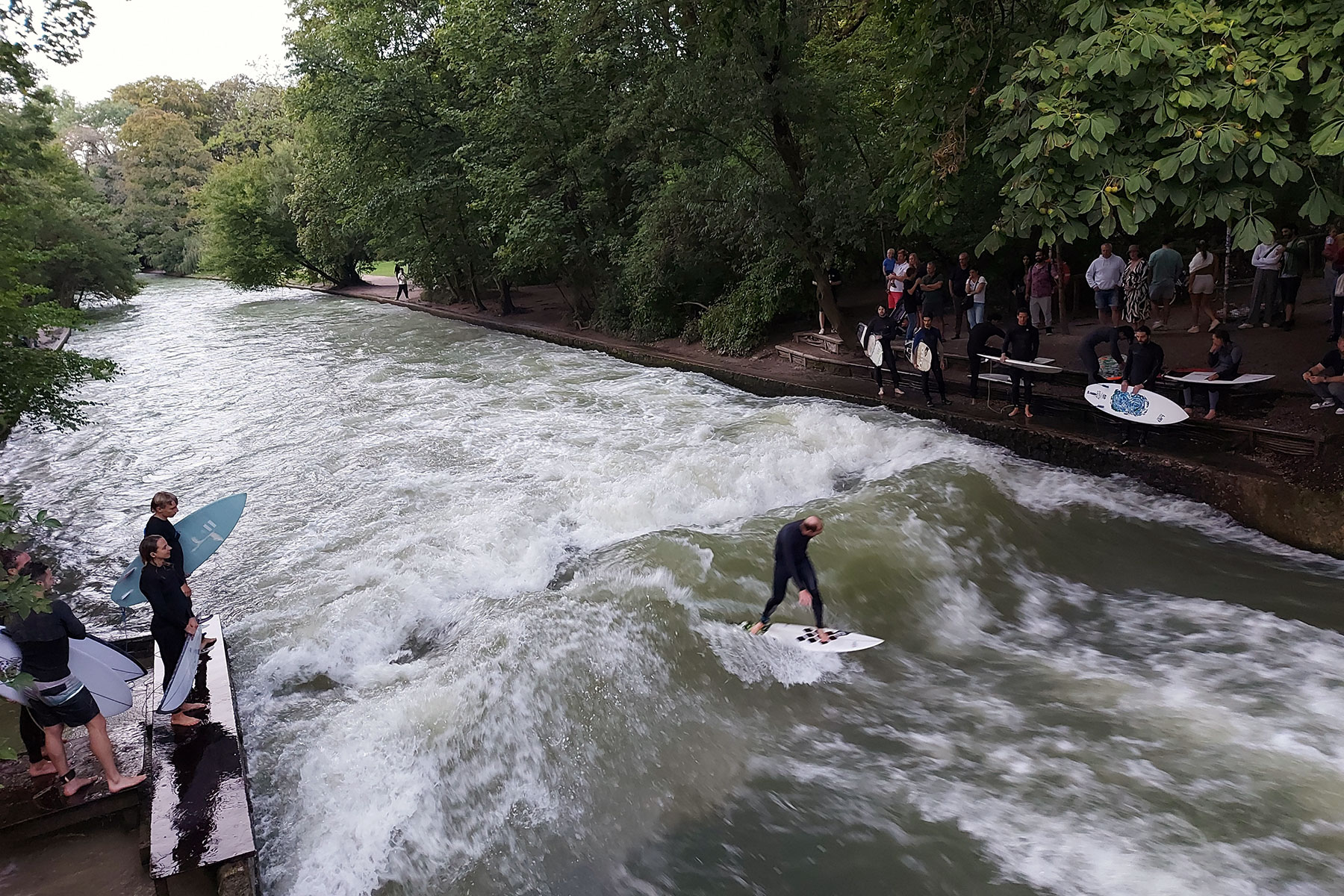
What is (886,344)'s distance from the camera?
1291 cm

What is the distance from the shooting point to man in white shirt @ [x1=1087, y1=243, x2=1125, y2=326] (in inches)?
480

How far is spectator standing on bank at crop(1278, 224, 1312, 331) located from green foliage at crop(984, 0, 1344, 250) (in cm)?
372

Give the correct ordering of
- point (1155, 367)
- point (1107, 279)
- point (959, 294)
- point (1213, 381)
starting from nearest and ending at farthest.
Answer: point (1213, 381) → point (1155, 367) → point (1107, 279) → point (959, 294)

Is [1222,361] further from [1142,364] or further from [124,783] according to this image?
[124,783]

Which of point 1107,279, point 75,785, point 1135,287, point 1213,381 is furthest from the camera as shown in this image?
point 1135,287

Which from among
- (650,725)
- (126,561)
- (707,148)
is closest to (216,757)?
(650,725)

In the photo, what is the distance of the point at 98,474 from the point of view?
14281 millimetres

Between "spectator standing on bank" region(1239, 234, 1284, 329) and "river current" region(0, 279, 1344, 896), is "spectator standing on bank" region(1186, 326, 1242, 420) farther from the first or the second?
"spectator standing on bank" region(1239, 234, 1284, 329)

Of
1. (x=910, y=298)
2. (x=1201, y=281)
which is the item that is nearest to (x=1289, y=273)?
(x=1201, y=281)

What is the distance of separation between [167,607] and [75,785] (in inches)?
49.2

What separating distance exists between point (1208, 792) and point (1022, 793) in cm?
117

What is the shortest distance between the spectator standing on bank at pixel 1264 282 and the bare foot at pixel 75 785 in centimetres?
→ 1385

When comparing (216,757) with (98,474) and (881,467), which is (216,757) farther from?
(98,474)

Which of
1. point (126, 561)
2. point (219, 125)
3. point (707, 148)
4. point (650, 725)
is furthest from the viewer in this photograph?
point (219, 125)
